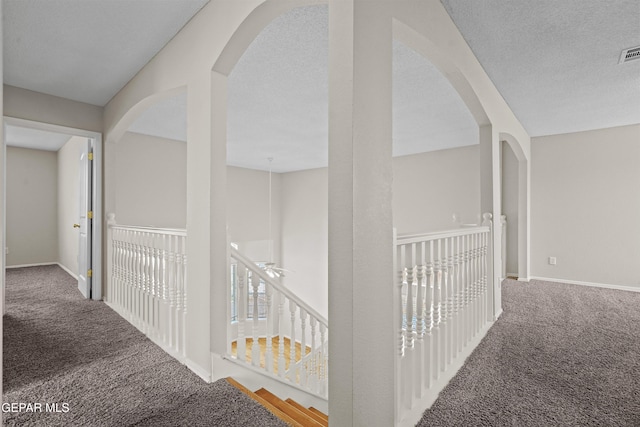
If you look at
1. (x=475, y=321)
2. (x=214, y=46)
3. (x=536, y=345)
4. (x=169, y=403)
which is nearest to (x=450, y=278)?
(x=475, y=321)

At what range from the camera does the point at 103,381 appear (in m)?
1.96

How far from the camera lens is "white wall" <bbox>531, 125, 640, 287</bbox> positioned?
171 inches

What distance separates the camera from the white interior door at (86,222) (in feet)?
12.3

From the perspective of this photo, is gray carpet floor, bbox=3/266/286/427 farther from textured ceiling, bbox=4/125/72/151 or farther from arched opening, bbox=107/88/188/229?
textured ceiling, bbox=4/125/72/151

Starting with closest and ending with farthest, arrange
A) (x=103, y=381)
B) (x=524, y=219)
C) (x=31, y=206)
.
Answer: (x=103, y=381) → (x=524, y=219) → (x=31, y=206)

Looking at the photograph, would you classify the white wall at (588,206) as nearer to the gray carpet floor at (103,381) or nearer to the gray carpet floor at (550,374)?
the gray carpet floor at (550,374)

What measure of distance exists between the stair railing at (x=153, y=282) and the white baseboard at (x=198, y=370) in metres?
0.12

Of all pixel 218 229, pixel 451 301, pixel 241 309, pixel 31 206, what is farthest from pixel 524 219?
pixel 31 206

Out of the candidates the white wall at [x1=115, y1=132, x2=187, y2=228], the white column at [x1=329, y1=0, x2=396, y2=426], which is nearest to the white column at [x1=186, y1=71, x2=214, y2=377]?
Answer: the white column at [x1=329, y1=0, x2=396, y2=426]

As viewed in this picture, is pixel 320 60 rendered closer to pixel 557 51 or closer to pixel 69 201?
pixel 557 51

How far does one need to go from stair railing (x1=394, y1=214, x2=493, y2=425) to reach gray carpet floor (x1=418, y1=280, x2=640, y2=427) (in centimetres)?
9

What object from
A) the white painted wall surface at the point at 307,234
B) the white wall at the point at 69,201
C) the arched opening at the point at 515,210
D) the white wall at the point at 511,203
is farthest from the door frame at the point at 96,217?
the white wall at the point at 511,203

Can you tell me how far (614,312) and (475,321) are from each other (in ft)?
6.11

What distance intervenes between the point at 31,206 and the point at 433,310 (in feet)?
25.8
